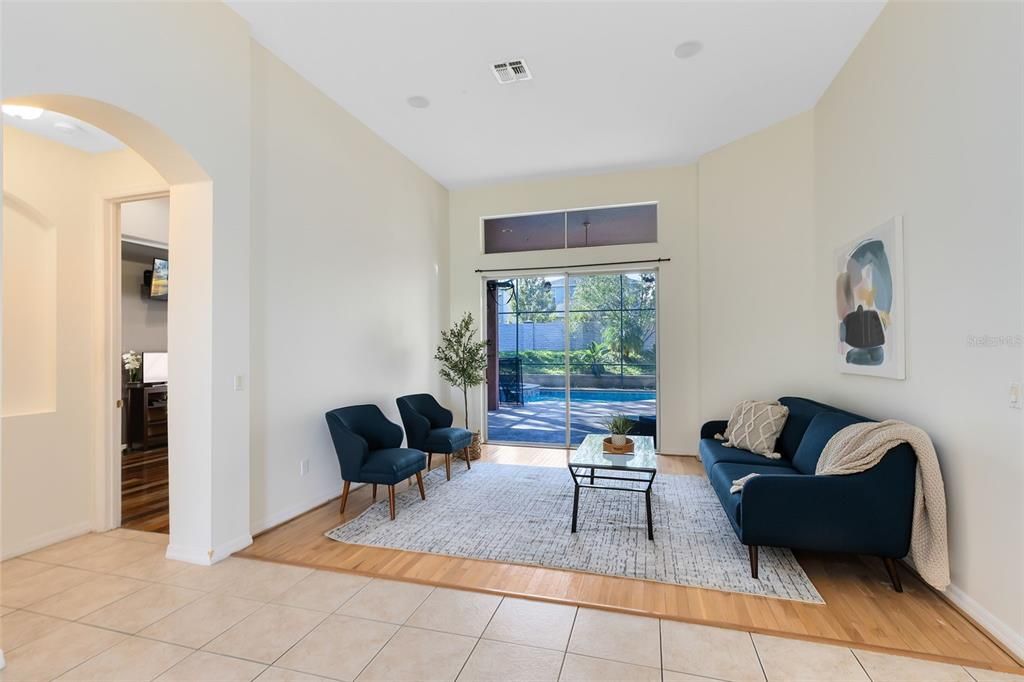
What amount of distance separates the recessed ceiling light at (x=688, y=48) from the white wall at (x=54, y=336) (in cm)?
392

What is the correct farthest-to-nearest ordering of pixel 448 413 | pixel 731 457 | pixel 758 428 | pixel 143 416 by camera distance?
1. pixel 143 416
2. pixel 448 413
3. pixel 758 428
4. pixel 731 457

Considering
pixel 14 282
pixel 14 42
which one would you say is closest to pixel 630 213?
pixel 14 42

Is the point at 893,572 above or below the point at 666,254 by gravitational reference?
below

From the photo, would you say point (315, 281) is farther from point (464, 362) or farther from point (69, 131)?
point (464, 362)

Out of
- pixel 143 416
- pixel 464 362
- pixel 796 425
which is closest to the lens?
pixel 796 425

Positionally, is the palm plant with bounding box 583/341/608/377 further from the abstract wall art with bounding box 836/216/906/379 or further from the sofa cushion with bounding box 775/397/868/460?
the abstract wall art with bounding box 836/216/906/379

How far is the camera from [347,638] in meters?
2.16

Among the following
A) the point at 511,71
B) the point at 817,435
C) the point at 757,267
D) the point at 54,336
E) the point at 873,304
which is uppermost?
the point at 511,71

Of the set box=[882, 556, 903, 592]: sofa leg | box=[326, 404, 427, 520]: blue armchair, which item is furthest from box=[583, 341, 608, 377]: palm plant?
box=[882, 556, 903, 592]: sofa leg

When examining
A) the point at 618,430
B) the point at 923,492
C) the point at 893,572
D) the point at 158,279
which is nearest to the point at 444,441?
the point at 618,430

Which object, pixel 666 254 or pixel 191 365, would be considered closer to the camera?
pixel 191 365

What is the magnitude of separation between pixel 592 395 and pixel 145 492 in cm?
484

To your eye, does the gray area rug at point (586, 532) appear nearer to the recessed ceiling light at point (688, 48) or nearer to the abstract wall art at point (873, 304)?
the abstract wall art at point (873, 304)

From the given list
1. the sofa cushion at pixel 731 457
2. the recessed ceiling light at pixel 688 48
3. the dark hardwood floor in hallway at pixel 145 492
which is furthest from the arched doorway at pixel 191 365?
the sofa cushion at pixel 731 457
